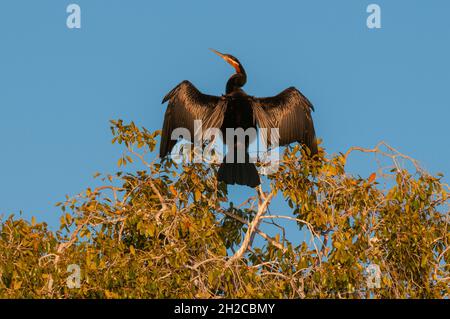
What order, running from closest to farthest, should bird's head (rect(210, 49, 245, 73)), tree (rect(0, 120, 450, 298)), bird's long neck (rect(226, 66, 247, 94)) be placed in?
1. tree (rect(0, 120, 450, 298))
2. bird's long neck (rect(226, 66, 247, 94))
3. bird's head (rect(210, 49, 245, 73))

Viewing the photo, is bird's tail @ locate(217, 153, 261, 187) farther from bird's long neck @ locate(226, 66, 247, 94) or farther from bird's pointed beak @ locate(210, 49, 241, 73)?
bird's pointed beak @ locate(210, 49, 241, 73)

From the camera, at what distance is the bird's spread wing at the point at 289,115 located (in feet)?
41.5

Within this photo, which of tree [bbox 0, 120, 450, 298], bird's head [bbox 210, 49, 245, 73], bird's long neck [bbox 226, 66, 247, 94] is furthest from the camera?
bird's head [bbox 210, 49, 245, 73]

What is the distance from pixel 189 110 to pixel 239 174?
1.52 metres

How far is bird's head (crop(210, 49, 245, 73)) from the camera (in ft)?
45.1

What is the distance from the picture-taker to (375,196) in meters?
10.2

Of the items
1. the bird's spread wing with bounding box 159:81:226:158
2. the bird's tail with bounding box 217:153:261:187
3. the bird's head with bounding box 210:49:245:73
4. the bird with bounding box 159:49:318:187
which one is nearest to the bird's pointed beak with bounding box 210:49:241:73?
the bird's head with bounding box 210:49:245:73

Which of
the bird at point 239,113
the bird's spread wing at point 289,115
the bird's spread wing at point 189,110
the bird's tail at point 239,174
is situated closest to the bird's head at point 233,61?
the bird at point 239,113

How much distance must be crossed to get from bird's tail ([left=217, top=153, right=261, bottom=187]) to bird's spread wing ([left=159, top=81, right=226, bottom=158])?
2.87 ft

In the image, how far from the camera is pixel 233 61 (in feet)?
45.7

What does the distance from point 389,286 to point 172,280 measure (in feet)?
6.17

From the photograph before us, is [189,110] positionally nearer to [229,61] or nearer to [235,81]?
[235,81]
